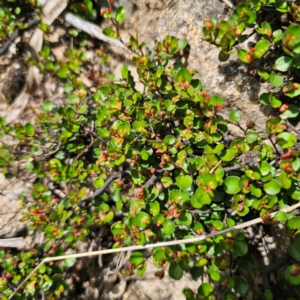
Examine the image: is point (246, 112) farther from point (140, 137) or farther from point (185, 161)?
point (140, 137)

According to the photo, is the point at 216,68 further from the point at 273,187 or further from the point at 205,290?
the point at 205,290

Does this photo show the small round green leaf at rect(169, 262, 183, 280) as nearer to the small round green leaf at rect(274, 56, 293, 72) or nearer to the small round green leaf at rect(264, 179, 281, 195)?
the small round green leaf at rect(264, 179, 281, 195)

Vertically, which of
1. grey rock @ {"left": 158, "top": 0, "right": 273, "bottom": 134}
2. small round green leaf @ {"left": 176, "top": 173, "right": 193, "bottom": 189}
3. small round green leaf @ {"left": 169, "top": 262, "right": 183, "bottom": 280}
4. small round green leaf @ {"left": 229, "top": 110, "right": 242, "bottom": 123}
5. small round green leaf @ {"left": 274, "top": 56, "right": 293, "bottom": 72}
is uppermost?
grey rock @ {"left": 158, "top": 0, "right": 273, "bottom": 134}

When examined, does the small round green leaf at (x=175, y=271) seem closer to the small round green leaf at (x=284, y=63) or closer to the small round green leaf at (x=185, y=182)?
the small round green leaf at (x=185, y=182)

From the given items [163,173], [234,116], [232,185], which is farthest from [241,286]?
[234,116]

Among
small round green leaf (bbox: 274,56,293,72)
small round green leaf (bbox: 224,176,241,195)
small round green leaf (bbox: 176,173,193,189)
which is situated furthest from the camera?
small round green leaf (bbox: 176,173,193,189)

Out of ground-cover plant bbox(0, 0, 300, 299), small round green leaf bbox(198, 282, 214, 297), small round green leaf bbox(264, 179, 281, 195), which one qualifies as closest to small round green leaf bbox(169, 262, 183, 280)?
ground-cover plant bbox(0, 0, 300, 299)

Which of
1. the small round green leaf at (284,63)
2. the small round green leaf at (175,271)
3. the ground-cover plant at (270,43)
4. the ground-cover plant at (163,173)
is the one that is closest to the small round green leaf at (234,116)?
the ground-cover plant at (163,173)

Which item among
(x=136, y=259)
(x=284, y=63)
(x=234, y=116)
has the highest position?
(x=284, y=63)
